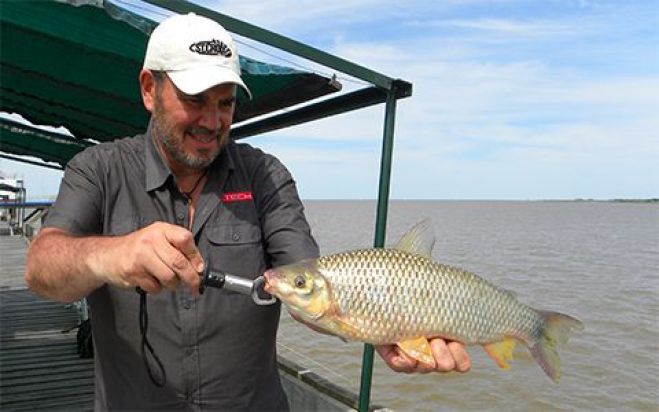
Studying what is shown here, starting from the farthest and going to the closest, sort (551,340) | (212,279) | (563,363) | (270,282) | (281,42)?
(563,363) → (281,42) → (551,340) → (270,282) → (212,279)

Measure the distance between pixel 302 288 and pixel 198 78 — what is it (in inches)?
33.4

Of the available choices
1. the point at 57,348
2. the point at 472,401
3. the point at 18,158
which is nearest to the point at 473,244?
the point at 472,401

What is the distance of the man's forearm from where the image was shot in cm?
179

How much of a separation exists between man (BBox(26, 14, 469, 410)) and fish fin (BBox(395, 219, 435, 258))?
367 millimetres

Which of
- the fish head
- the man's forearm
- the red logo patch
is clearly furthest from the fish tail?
the man's forearm

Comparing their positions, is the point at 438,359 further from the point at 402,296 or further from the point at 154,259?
the point at 154,259

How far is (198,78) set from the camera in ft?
7.34

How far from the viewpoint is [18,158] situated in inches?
438

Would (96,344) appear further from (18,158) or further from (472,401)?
(18,158)

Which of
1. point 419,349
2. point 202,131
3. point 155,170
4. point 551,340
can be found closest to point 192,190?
point 155,170

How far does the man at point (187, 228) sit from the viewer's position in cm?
228

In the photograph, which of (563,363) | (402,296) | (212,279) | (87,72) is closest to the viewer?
(212,279)

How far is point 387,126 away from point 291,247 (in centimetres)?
169

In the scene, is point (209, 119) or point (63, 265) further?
point (209, 119)
